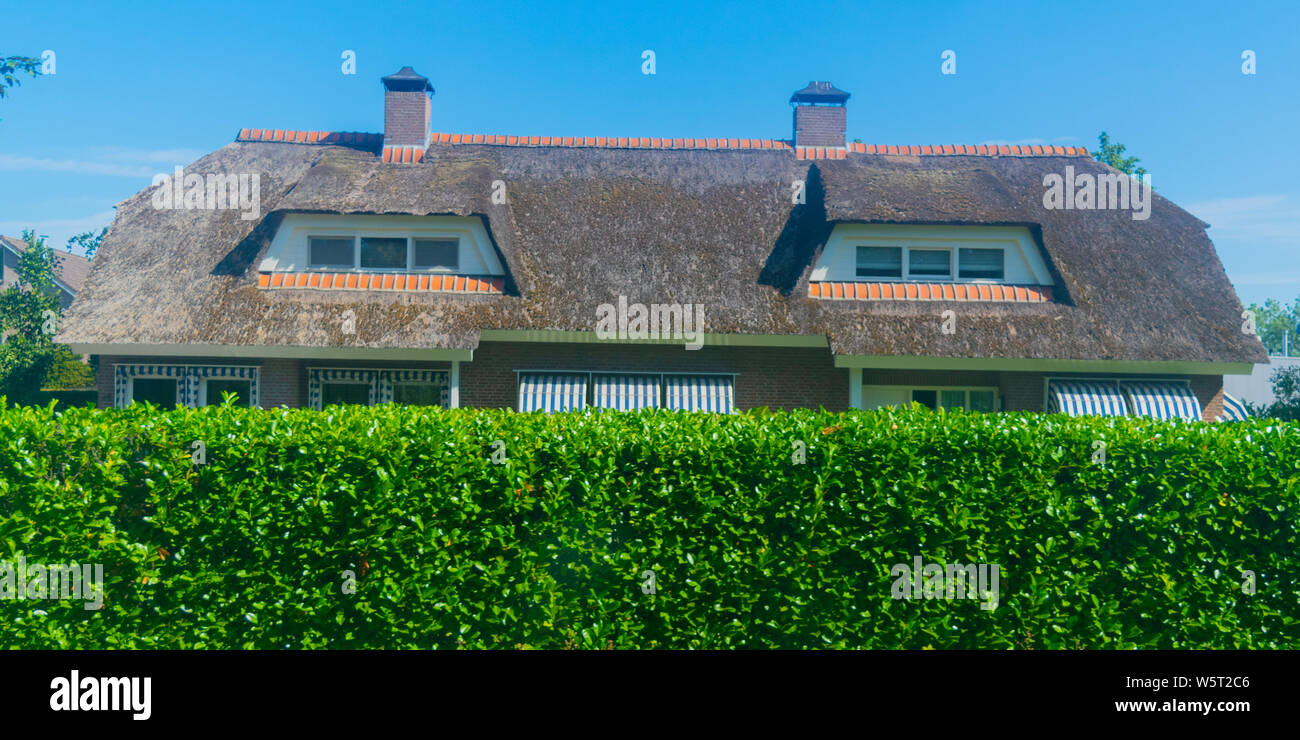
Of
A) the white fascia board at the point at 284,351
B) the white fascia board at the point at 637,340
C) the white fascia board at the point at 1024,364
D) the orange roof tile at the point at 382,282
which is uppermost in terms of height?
the orange roof tile at the point at 382,282

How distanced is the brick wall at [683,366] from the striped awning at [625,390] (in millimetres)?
182

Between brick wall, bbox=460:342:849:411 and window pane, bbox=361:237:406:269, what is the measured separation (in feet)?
7.94

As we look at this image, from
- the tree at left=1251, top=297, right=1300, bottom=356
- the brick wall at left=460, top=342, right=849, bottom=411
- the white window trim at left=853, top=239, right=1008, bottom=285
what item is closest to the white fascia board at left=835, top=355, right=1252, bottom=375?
the brick wall at left=460, top=342, right=849, bottom=411

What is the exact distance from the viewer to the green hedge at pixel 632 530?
5.26 meters

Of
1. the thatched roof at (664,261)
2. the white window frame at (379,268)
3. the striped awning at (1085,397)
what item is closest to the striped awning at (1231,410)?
the thatched roof at (664,261)

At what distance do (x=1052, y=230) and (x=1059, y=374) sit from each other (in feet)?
9.69

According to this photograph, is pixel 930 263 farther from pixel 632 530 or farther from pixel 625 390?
pixel 632 530

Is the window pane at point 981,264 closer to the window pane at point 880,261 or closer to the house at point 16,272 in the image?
the window pane at point 880,261

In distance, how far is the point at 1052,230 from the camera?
14.2m

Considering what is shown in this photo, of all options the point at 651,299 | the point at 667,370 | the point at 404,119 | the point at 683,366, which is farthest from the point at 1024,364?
the point at 404,119

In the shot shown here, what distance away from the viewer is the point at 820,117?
17.1m

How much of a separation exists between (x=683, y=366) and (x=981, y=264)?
608 centimetres

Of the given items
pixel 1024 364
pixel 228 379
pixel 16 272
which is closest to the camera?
pixel 1024 364
